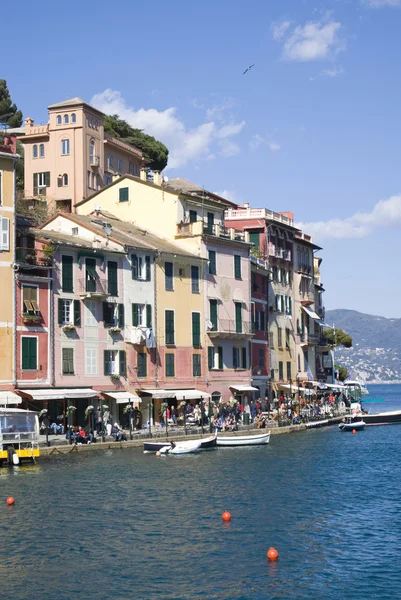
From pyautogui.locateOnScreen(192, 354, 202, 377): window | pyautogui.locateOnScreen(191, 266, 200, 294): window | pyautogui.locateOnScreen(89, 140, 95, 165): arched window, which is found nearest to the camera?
pyautogui.locateOnScreen(192, 354, 202, 377): window

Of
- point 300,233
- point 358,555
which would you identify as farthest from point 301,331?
point 358,555

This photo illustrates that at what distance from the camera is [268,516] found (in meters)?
37.9

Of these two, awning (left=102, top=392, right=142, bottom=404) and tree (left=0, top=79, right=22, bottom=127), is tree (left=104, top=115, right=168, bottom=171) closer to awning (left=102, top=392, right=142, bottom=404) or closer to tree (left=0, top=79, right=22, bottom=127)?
tree (left=0, top=79, right=22, bottom=127)

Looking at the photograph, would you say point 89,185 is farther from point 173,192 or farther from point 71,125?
point 173,192

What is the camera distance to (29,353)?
61344 mm

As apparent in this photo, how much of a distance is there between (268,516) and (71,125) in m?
65.9

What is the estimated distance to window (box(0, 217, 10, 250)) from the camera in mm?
60938

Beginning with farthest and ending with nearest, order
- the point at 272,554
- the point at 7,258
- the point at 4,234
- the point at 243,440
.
Answer: the point at 243,440 → the point at 4,234 → the point at 7,258 → the point at 272,554

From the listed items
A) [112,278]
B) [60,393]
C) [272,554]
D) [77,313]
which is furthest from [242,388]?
[272,554]

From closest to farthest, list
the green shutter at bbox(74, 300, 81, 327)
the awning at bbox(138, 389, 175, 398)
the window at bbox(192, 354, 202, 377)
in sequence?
the green shutter at bbox(74, 300, 81, 327) < the awning at bbox(138, 389, 175, 398) < the window at bbox(192, 354, 202, 377)

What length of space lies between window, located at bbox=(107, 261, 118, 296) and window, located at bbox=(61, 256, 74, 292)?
3.88 meters

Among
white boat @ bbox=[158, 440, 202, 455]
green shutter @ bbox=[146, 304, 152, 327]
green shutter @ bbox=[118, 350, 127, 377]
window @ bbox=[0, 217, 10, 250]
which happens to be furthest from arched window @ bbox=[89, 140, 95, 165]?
white boat @ bbox=[158, 440, 202, 455]

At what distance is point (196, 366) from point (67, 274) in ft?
53.4

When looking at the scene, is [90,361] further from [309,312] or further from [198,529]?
[309,312]
